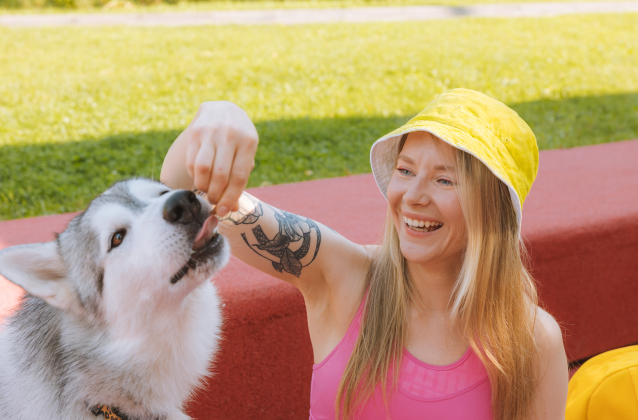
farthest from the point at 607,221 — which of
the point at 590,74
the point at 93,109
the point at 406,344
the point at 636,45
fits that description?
the point at 636,45

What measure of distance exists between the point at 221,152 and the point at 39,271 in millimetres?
908

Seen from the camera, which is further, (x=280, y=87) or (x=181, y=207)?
(x=280, y=87)

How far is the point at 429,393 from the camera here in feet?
6.87

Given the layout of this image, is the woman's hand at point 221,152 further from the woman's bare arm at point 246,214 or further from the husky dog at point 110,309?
the husky dog at point 110,309

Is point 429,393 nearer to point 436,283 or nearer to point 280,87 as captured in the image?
point 436,283

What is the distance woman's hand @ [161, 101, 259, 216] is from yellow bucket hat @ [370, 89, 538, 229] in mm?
734

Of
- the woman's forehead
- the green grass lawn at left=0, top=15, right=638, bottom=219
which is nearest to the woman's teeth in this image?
the woman's forehead

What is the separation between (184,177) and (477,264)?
49.4 inches

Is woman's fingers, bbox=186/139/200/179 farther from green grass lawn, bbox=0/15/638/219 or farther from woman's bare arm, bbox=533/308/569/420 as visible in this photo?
green grass lawn, bbox=0/15/638/219

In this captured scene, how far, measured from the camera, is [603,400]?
8.81ft

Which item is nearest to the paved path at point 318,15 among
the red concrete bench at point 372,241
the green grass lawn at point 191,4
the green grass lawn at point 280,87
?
the green grass lawn at point 191,4

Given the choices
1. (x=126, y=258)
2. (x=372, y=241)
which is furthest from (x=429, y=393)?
(x=372, y=241)

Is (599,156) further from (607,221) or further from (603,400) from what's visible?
(603,400)

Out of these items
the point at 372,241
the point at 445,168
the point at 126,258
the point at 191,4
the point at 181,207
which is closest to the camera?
the point at 181,207
